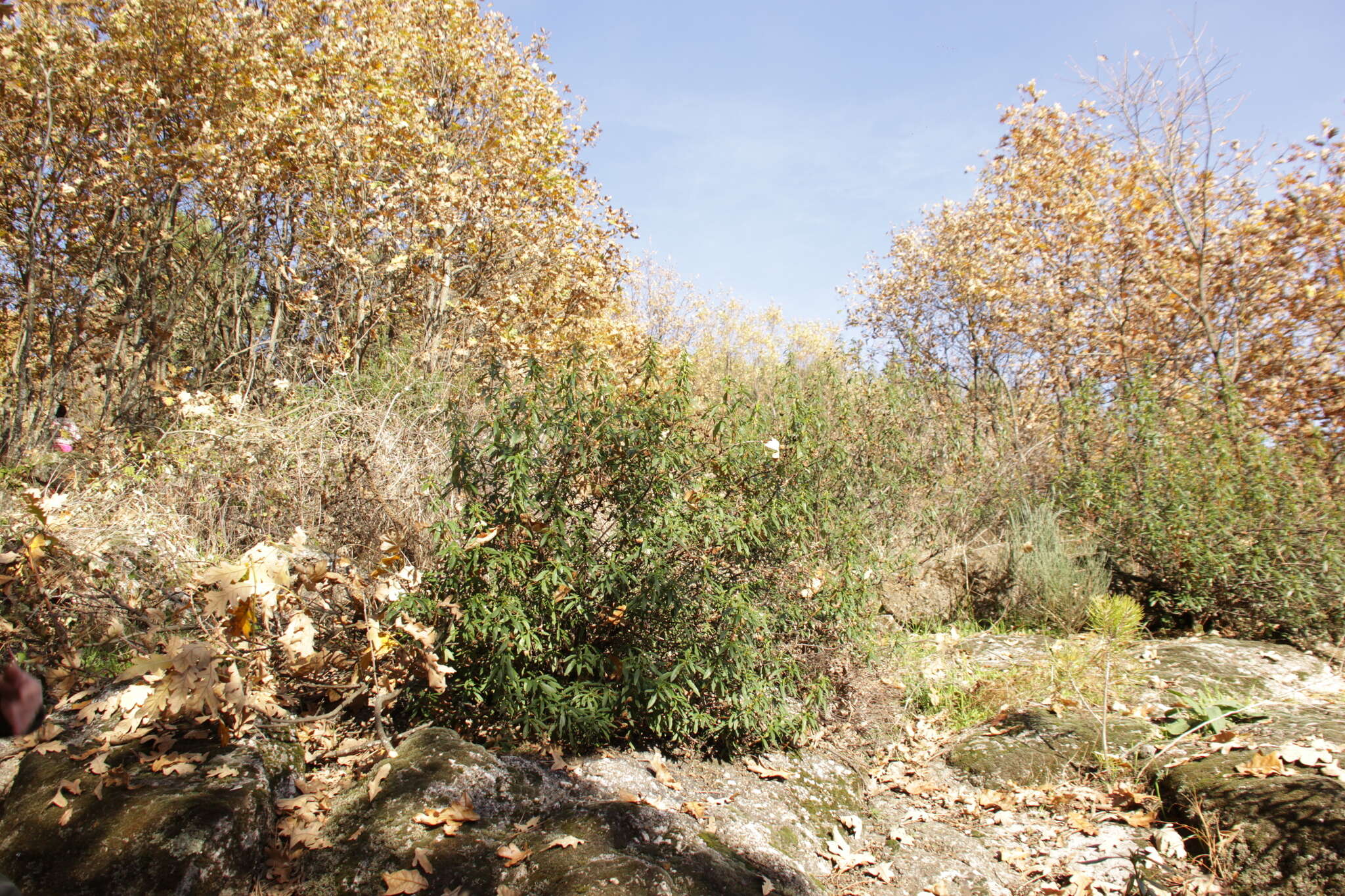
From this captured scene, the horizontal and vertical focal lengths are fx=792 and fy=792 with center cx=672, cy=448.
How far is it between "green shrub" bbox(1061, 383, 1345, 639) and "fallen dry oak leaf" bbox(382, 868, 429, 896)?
6.51m

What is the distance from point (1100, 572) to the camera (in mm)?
7277

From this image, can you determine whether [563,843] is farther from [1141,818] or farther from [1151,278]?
[1151,278]

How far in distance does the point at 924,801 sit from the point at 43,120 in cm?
827

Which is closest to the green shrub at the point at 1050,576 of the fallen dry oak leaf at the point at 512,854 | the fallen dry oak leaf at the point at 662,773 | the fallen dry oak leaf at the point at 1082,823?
the fallen dry oak leaf at the point at 1082,823

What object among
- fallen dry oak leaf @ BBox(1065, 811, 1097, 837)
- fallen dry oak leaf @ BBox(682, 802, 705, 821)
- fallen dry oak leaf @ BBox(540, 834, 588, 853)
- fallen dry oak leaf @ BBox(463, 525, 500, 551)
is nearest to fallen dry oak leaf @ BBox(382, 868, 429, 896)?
fallen dry oak leaf @ BBox(540, 834, 588, 853)

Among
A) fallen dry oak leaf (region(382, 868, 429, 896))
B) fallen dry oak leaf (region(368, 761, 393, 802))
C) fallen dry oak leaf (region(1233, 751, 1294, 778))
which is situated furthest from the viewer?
fallen dry oak leaf (region(1233, 751, 1294, 778))

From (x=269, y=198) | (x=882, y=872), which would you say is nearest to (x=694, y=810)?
(x=882, y=872)

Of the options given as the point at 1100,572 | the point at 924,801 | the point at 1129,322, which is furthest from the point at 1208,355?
the point at 924,801

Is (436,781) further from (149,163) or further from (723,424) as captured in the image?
(149,163)

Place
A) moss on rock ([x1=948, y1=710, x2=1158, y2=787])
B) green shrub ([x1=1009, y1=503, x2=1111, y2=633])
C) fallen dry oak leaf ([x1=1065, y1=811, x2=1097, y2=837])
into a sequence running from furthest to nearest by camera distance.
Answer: green shrub ([x1=1009, y1=503, x2=1111, y2=633]) → moss on rock ([x1=948, y1=710, x2=1158, y2=787]) → fallen dry oak leaf ([x1=1065, y1=811, x2=1097, y2=837])

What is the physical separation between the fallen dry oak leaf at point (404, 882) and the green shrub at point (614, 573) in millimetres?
931

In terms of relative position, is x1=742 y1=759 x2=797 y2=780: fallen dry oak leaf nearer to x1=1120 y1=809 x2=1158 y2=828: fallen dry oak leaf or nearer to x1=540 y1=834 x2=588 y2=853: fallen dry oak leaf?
x1=540 y1=834 x2=588 y2=853: fallen dry oak leaf

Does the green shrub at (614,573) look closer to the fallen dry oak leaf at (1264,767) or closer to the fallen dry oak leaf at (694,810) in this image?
the fallen dry oak leaf at (694,810)

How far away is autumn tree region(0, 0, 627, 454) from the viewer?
6.59 metres
